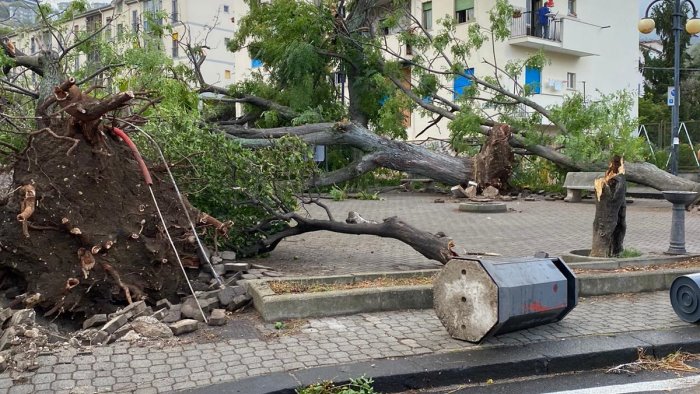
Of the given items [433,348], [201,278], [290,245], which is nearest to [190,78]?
[290,245]

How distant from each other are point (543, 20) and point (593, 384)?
2676cm

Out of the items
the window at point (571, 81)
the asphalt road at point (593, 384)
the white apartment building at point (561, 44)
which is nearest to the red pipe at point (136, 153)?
the asphalt road at point (593, 384)

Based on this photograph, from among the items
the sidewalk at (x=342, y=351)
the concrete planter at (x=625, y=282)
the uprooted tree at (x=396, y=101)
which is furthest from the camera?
the uprooted tree at (x=396, y=101)

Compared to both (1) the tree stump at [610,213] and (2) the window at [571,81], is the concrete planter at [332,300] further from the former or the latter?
(2) the window at [571,81]

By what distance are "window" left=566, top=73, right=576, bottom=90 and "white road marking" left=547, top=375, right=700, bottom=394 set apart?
2808 centimetres

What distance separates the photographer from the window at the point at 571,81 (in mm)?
30511

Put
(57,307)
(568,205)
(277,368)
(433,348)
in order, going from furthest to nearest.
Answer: (568,205)
(57,307)
(433,348)
(277,368)

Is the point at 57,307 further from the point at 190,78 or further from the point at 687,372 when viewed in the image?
the point at 190,78

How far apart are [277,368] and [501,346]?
1.68m

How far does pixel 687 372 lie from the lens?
4.54 m

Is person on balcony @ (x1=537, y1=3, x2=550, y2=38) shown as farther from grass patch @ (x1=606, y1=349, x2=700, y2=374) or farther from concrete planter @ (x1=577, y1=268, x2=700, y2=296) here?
grass patch @ (x1=606, y1=349, x2=700, y2=374)

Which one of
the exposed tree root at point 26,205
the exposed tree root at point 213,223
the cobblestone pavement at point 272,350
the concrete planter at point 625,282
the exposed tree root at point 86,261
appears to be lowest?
the cobblestone pavement at point 272,350

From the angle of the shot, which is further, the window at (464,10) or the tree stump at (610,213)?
the window at (464,10)

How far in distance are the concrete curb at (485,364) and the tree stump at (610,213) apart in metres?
2.78
